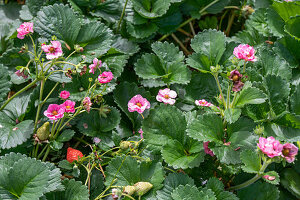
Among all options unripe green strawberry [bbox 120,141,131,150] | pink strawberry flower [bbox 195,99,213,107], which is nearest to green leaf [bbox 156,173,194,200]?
unripe green strawberry [bbox 120,141,131,150]

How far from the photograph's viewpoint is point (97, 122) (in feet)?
6.03

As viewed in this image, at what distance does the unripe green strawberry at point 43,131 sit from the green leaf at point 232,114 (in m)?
0.80

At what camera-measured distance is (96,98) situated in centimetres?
176

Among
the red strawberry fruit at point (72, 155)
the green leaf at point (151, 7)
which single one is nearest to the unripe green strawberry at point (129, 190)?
the red strawberry fruit at point (72, 155)

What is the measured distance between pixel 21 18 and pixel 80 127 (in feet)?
2.59

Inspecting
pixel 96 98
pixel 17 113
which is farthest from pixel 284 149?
pixel 17 113

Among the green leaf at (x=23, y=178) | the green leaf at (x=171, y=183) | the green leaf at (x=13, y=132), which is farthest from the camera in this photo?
the green leaf at (x=13, y=132)

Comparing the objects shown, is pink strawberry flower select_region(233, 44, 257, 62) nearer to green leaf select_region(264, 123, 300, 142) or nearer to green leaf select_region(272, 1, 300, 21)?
green leaf select_region(264, 123, 300, 142)

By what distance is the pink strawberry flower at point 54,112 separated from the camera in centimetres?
162

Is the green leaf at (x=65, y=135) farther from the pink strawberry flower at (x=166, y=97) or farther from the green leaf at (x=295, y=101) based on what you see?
the green leaf at (x=295, y=101)

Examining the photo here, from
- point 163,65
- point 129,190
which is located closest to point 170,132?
point 129,190

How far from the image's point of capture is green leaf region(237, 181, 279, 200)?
1598mm

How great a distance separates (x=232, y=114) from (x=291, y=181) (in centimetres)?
50

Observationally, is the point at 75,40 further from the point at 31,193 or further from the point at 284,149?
the point at 284,149
